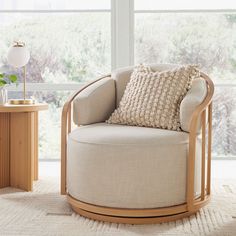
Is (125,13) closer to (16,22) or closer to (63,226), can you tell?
(16,22)

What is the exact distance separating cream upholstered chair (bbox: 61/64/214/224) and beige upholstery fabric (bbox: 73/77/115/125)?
274mm

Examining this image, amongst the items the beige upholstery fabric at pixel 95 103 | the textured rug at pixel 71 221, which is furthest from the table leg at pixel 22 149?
the beige upholstery fabric at pixel 95 103

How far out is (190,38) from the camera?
4.27 m

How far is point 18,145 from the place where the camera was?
10.8 feet

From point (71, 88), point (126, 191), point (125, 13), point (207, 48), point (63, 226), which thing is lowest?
point (63, 226)

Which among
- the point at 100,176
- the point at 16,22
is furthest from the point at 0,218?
the point at 16,22

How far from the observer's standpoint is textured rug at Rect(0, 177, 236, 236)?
2450 millimetres

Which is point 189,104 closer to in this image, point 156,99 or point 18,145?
point 156,99

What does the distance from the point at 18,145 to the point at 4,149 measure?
126 mm

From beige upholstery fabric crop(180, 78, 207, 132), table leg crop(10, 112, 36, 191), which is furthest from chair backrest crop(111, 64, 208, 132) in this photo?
table leg crop(10, 112, 36, 191)

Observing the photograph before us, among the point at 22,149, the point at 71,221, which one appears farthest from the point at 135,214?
the point at 22,149

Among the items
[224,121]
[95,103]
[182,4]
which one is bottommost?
[224,121]

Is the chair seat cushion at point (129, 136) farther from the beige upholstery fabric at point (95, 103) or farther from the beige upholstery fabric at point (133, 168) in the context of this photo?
the beige upholstery fabric at point (95, 103)

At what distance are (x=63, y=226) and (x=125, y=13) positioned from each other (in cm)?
224
